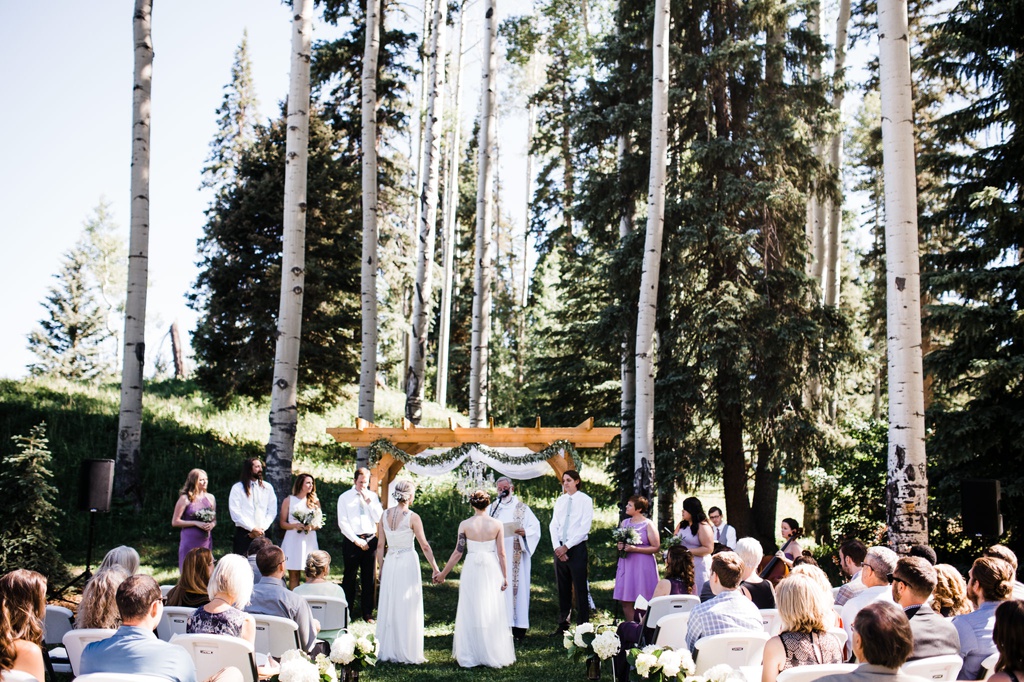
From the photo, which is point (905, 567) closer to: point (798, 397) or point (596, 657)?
point (596, 657)

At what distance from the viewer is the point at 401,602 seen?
8.46 metres

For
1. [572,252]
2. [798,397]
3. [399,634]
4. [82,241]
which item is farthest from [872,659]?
[82,241]

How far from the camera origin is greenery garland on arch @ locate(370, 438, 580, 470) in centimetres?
1186

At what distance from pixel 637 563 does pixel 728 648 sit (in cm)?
433

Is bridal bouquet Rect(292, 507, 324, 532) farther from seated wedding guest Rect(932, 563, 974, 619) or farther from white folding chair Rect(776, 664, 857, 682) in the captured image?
white folding chair Rect(776, 664, 857, 682)

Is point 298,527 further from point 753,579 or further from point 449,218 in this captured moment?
point 449,218

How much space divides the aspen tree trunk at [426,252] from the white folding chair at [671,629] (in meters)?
9.55

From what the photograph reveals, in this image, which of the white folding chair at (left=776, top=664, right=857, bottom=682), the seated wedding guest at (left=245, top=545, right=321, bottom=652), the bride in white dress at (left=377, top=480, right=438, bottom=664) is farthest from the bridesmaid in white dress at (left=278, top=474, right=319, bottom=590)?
the white folding chair at (left=776, top=664, right=857, bottom=682)

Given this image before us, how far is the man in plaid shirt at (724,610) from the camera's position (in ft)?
17.3

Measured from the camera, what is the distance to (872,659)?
3457mm

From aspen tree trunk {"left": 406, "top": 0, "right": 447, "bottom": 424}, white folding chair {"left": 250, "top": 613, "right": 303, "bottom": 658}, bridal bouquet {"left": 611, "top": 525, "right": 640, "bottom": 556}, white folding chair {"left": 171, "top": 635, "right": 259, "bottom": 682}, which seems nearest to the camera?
white folding chair {"left": 171, "top": 635, "right": 259, "bottom": 682}

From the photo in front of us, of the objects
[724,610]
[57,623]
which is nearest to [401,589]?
[57,623]

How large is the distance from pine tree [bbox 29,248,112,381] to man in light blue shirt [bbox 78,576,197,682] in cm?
3984

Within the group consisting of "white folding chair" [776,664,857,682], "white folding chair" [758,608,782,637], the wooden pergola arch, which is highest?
the wooden pergola arch
